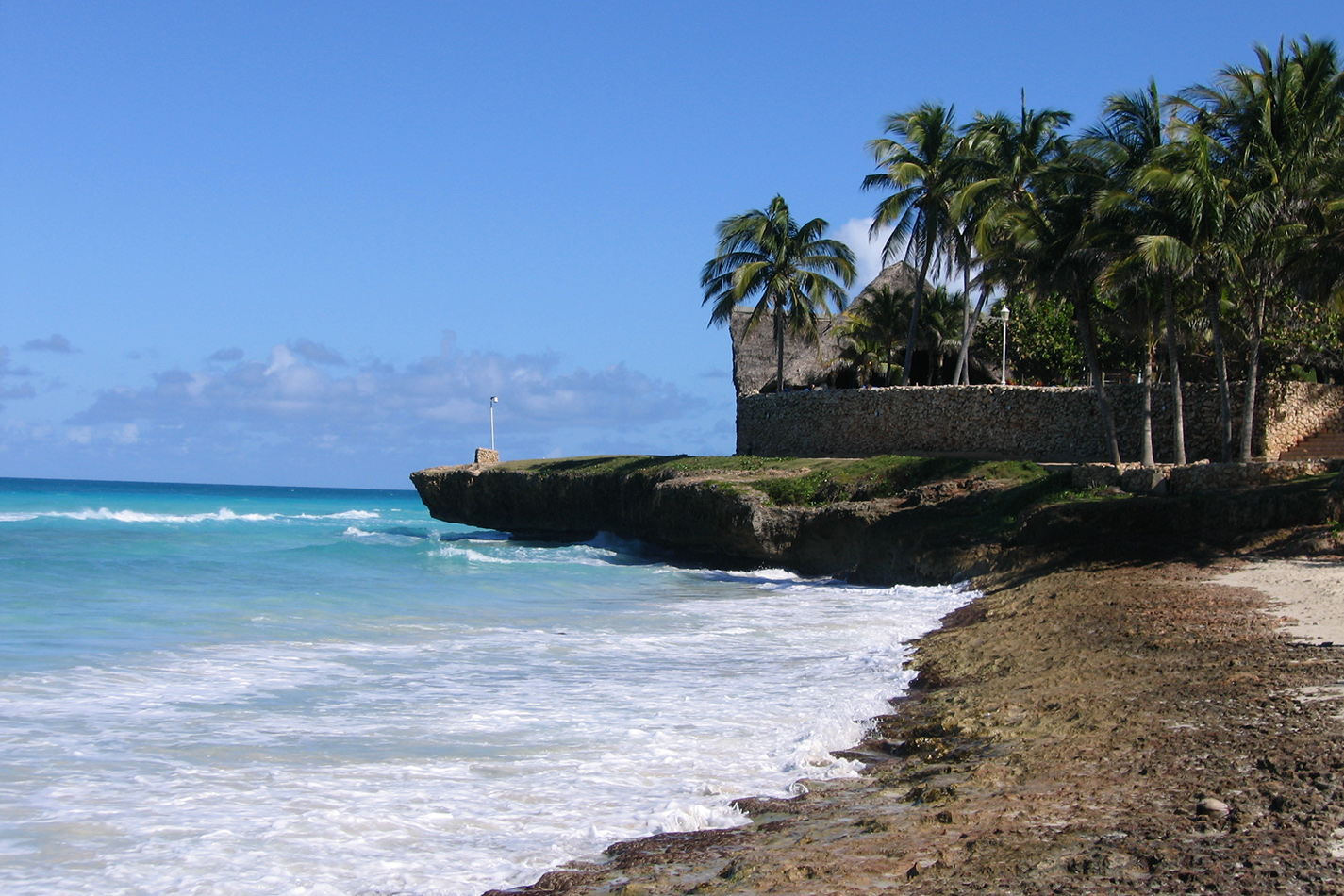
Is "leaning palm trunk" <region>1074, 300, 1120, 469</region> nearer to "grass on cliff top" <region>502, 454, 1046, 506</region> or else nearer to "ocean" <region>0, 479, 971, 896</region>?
"grass on cliff top" <region>502, 454, 1046, 506</region>

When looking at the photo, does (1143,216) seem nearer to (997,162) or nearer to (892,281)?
(997,162)

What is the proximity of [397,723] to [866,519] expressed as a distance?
48.0ft

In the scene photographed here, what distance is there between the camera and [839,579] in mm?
21562

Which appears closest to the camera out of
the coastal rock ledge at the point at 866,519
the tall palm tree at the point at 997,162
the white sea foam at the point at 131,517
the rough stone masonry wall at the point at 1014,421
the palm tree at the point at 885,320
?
the coastal rock ledge at the point at 866,519

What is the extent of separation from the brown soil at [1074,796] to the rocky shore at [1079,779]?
0.02m

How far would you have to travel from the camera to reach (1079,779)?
5625 millimetres

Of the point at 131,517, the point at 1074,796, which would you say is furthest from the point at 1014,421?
the point at 131,517

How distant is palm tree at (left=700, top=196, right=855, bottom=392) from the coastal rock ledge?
22.1 ft

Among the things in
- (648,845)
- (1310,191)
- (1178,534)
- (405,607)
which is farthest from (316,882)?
(1310,191)

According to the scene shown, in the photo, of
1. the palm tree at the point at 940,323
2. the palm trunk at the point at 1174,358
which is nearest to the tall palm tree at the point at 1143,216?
the palm trunk at the point at 1174,358

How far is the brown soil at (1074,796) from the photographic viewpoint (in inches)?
168

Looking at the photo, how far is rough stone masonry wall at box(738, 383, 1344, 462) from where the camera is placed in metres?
22.6

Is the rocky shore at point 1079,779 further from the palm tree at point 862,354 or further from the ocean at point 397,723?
the palm tree at point 862,354

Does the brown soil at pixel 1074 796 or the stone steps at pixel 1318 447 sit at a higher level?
the stone steps at pixel 1318 447
